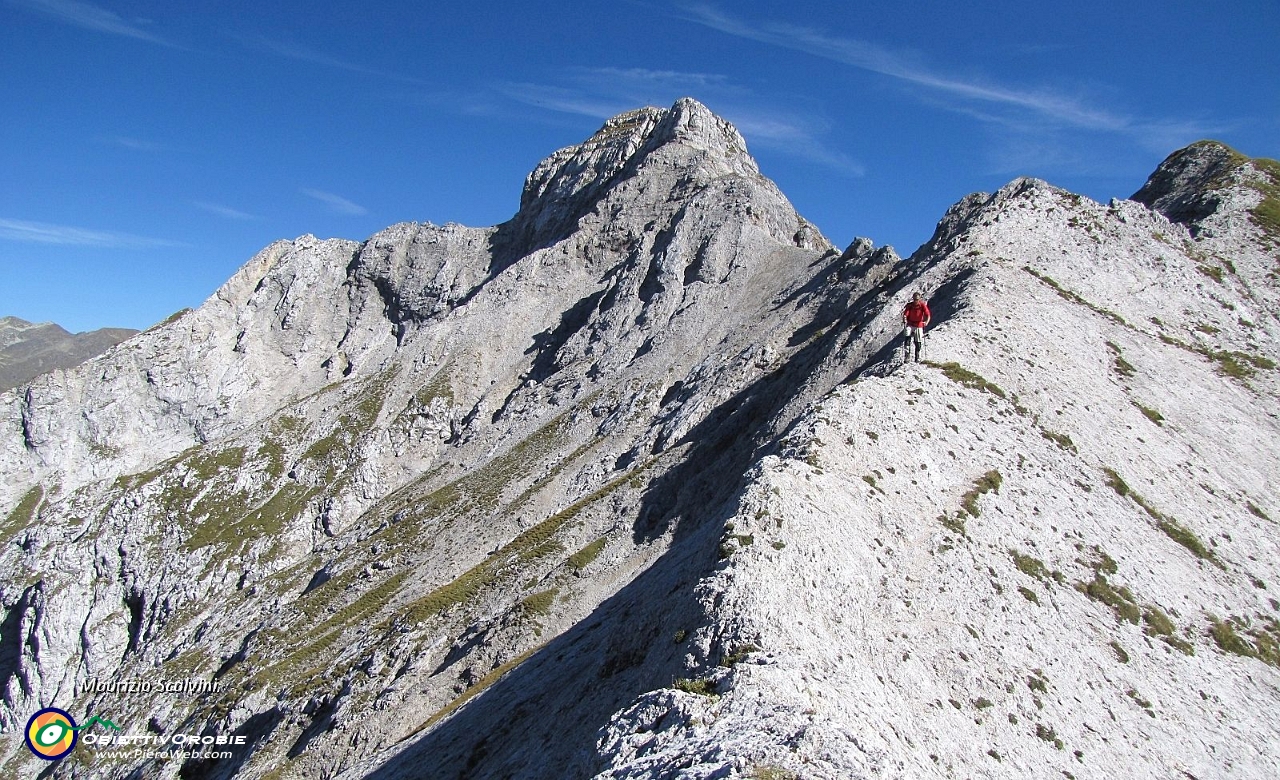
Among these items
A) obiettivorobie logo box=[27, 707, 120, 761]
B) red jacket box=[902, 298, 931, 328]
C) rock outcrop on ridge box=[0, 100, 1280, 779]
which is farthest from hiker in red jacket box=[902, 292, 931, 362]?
obiettivorobie logo box=[27, 707, 120, 761]

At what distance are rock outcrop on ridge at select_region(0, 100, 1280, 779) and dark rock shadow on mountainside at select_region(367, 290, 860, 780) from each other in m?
0.29

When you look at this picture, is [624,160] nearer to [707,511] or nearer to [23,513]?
[707,511]

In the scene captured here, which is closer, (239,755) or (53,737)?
(53,737)

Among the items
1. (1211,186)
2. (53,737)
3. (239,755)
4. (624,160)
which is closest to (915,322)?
(1211,186)

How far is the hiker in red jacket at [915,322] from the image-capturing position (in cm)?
3628

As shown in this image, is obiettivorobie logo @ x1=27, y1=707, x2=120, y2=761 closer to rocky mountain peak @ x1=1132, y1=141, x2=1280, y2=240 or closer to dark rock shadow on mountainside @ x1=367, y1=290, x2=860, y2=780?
dark rock shadow on mountainside @ x1=367, y1=290, x2=860, y2=780

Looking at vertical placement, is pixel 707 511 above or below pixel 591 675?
above

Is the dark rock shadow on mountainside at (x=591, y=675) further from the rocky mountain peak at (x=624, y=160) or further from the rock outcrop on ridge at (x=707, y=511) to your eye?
the rocky mountain peak at (x=624, y=160)

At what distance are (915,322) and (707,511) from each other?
21.6 m

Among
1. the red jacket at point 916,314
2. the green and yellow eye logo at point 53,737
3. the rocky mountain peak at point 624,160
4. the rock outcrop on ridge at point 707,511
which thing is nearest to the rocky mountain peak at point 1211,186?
the rock outcrop on ridge at point 707,511

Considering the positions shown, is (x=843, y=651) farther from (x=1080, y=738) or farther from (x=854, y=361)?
(x=854, y=361)

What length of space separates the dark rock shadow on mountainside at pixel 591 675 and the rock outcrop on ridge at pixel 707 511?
285 mm

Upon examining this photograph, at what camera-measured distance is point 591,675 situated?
90.0 ft

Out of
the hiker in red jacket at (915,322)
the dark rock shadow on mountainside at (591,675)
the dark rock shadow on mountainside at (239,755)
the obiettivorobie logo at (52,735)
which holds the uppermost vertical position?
the hiker in red jacket at (915,322)
